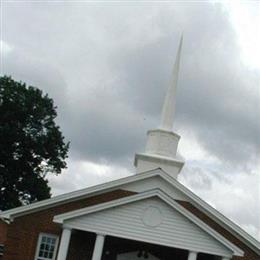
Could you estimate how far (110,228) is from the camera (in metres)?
21.3

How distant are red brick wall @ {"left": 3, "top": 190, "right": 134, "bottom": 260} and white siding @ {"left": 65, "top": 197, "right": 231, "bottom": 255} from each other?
2.01 metres

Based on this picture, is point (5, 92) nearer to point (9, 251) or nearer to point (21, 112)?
point (21, 112)

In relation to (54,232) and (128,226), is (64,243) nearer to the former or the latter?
(54,232)

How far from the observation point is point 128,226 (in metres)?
21.4

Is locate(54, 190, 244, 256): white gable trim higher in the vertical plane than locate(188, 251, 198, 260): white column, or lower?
higher

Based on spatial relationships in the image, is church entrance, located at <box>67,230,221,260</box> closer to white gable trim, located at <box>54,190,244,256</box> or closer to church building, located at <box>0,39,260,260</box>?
church building, located at <box>0,39,260,260</box>

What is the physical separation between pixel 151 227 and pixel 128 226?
33.9 inches

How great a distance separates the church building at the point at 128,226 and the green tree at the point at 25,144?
2382 cm

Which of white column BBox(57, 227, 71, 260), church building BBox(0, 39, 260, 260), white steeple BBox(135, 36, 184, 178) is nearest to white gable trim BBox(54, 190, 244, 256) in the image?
church building BBox(0, 39, 260, 260)

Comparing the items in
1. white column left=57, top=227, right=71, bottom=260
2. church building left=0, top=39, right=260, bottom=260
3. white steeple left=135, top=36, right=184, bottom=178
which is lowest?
white column left=57, top=227, right=71, bottom=260

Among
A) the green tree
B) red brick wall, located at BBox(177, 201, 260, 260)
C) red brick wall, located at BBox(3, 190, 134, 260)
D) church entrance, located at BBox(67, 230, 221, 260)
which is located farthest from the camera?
the green tree

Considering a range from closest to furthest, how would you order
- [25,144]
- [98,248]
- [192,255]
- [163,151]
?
[98,248]
[192,255]
[163,151]
[25,144]

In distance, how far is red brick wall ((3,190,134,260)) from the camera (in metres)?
22.7

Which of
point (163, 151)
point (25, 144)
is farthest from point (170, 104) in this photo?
point (25, 144)
